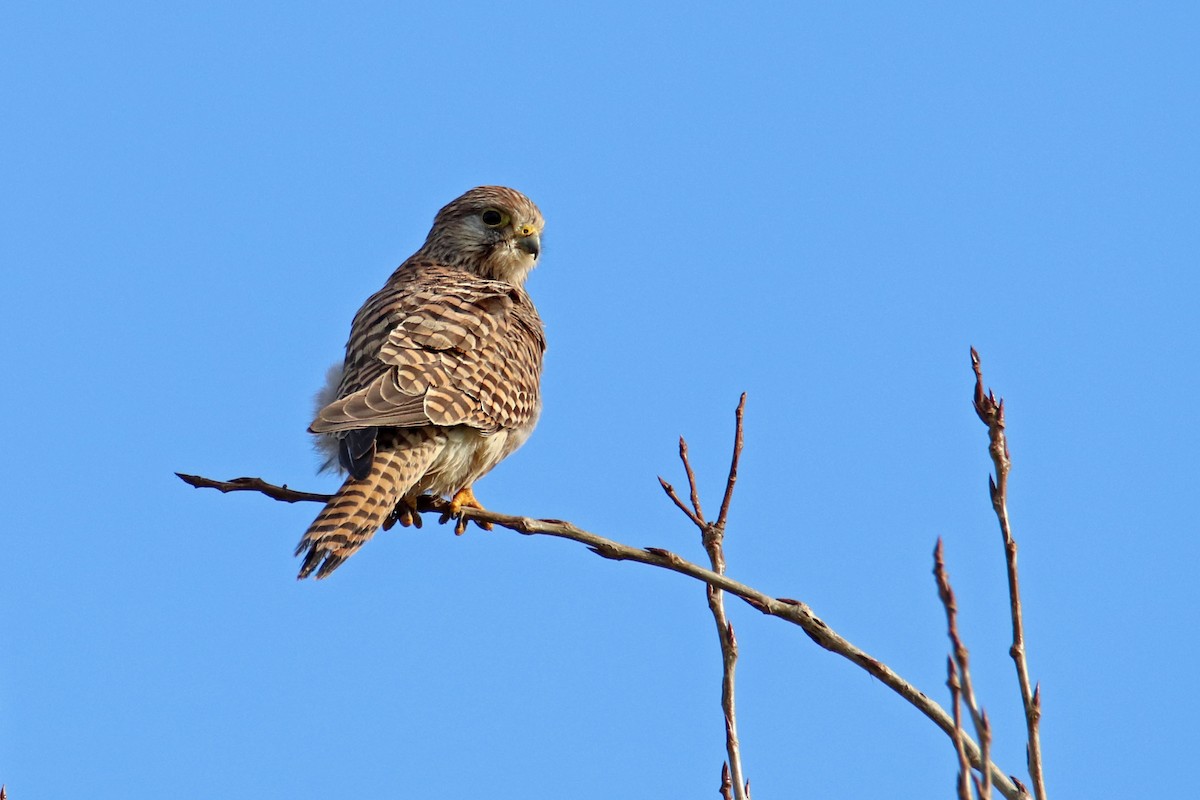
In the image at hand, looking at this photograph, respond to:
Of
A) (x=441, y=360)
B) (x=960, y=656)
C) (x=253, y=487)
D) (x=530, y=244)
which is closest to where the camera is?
(x=960, y=656)

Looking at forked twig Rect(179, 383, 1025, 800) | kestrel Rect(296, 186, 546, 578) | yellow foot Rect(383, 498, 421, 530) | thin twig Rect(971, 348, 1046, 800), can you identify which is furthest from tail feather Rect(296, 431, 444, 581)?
thin twig Rect(971, 348, 1046, 800)

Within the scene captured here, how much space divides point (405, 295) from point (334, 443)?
797 mm

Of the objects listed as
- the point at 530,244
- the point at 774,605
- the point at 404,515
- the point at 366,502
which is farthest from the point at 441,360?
the point at 774,605

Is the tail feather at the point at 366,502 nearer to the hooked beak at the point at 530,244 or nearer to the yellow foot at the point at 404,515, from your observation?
the yellow foot at the point at 404,515

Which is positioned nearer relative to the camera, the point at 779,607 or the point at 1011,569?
the point at 1011,569

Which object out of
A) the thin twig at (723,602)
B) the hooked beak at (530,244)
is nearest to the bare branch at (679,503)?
the thin twig at (723,602)

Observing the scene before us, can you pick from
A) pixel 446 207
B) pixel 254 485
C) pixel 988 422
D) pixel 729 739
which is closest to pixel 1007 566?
pixel 988 422

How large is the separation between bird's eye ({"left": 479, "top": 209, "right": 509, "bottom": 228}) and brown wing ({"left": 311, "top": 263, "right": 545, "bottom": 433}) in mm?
677

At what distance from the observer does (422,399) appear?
4676mm

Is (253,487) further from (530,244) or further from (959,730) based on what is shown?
(530,244)

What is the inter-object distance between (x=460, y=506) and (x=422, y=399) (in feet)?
1.32

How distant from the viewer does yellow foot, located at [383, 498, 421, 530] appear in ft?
16.1

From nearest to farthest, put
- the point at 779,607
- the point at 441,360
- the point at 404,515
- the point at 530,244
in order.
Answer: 1. the point at 779,607
2. the point at 404,515
3. the point at 441,360
4. the point at 530,244


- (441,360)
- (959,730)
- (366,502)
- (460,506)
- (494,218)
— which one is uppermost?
(494,218)
